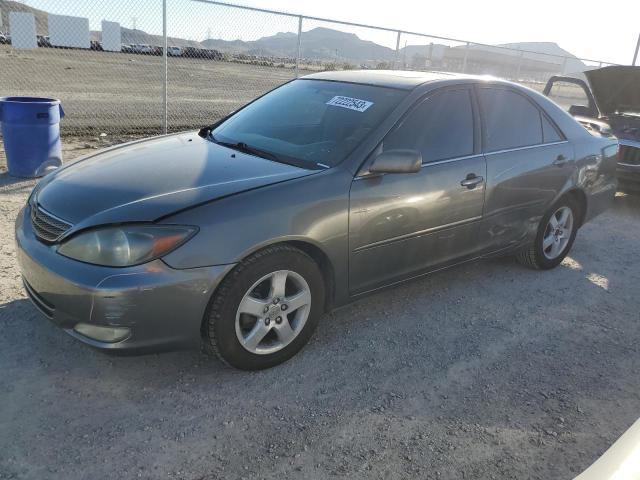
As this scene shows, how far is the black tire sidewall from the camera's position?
4.67 m

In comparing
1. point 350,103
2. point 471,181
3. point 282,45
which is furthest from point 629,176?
point 282,45

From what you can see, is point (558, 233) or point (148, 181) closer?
point (148, 181)

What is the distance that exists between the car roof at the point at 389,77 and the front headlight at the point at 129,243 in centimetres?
189

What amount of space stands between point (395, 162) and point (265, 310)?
1.14m

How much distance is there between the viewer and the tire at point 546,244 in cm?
469

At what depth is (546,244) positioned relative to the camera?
189 inches

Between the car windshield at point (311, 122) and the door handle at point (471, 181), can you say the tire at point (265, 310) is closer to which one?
the car windshield at point (311, 122)

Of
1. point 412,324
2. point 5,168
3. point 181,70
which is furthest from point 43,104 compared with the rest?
point 181,70

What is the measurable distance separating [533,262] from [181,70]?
23.3m

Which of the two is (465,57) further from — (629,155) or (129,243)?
(129,243)

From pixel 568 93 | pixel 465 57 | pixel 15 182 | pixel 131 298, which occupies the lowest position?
pixel 15 182

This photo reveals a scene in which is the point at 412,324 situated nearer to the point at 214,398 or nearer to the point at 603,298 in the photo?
the point at 214,398

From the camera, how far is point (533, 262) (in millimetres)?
4816

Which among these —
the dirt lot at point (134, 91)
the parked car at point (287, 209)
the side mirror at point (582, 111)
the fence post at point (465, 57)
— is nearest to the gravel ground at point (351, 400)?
the parked car at point (287, 209)
